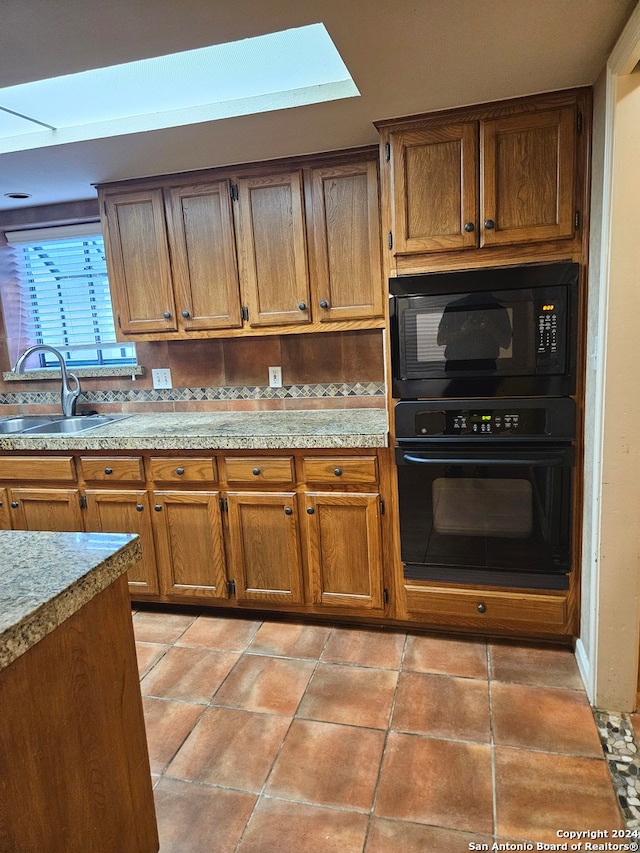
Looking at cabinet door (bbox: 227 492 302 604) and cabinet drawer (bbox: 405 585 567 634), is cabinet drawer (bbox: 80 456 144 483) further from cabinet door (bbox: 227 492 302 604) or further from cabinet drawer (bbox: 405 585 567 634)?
cabinet drawer (bbox: 405 585 567 634)

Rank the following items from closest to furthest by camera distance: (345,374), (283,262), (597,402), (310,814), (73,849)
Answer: (73,849), (310,814), (597,402), (283,262), (345,374)

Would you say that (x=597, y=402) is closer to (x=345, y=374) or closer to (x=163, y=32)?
(x=345, y=374)

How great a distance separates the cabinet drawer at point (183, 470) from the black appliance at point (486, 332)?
2.96ft

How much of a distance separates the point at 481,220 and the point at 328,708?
6.13 feet

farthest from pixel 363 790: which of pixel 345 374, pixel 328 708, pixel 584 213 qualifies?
pixel 584 213

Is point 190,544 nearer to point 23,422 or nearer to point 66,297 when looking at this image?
point 23,422

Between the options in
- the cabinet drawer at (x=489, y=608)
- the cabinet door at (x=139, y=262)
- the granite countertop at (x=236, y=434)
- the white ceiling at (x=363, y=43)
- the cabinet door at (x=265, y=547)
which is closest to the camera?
the white ceiling at (x=363, y=43)

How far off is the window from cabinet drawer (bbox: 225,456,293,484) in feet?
3.89

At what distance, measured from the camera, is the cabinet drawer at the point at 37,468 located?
261 cm

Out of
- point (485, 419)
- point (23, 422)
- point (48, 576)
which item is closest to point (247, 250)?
point (485, 419)

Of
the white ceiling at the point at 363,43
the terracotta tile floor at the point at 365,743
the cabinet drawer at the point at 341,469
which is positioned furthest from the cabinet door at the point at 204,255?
the terracotta tile floor at the point at 365,743

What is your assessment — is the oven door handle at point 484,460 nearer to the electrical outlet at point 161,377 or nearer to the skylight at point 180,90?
the skylight at point 180,90

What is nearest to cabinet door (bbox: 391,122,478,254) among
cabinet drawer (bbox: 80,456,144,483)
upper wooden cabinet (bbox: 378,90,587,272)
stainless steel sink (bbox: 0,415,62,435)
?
upper wooden cabinet (bbox: 378,90,587,272)

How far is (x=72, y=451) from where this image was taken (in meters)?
2.59
